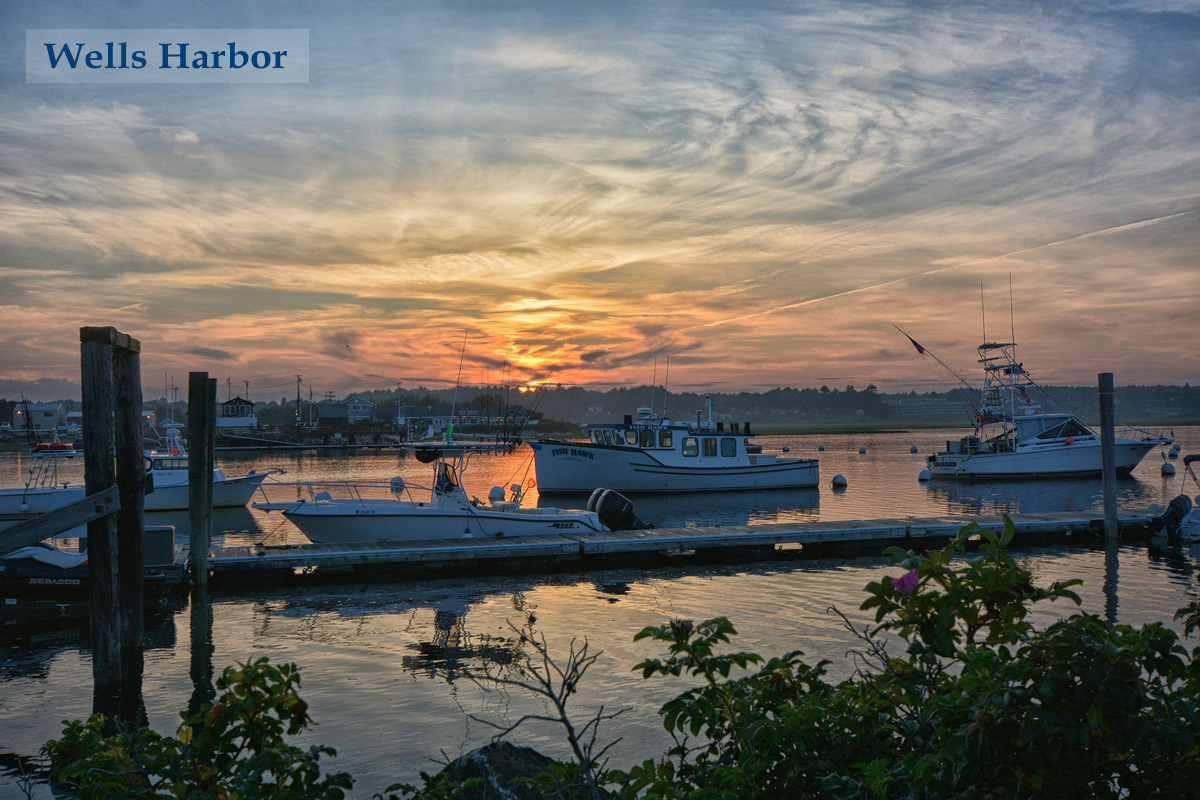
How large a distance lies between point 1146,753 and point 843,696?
4.36 feet

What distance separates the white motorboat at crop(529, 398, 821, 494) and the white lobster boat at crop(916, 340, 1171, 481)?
14.1 m

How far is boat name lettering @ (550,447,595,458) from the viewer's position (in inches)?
1439

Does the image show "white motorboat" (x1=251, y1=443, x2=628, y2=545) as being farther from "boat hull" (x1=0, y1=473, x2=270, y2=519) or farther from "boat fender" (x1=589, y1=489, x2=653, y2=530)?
"boat hull" (x1=0, y1=473, x2=270, y2=519)

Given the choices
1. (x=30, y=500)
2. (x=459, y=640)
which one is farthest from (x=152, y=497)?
(x=459, y=640)

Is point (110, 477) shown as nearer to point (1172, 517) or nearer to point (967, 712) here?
point (967, 712)

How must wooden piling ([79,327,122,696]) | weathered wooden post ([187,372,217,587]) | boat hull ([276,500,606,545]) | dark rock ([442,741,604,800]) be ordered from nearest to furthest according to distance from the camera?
dark rock ([442,741,604,800]) < wooden piling ([79,327,122,696]) < weathered wooden post ([187,372,217,587]) < boat hull ([276,500,606,545])

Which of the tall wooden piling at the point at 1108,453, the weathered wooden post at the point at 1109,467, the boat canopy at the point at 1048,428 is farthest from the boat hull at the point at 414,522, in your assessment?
the boat canopy at the point at 1048,428

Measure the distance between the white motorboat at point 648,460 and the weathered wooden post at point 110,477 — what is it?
86.4 feet

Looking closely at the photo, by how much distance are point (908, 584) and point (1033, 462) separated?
1865 inches

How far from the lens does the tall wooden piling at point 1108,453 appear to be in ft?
67.1

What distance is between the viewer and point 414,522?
18484 millimetres

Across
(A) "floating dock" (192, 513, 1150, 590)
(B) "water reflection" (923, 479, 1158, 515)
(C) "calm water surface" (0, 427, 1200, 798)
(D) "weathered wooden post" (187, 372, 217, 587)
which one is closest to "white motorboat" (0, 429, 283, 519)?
(C) "calm water surface" (0, 427, 1200, 798)

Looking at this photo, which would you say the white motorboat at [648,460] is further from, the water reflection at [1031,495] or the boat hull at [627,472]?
the water reflection at [1031,495]

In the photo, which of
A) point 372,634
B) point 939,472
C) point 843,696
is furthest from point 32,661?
point 939,472
